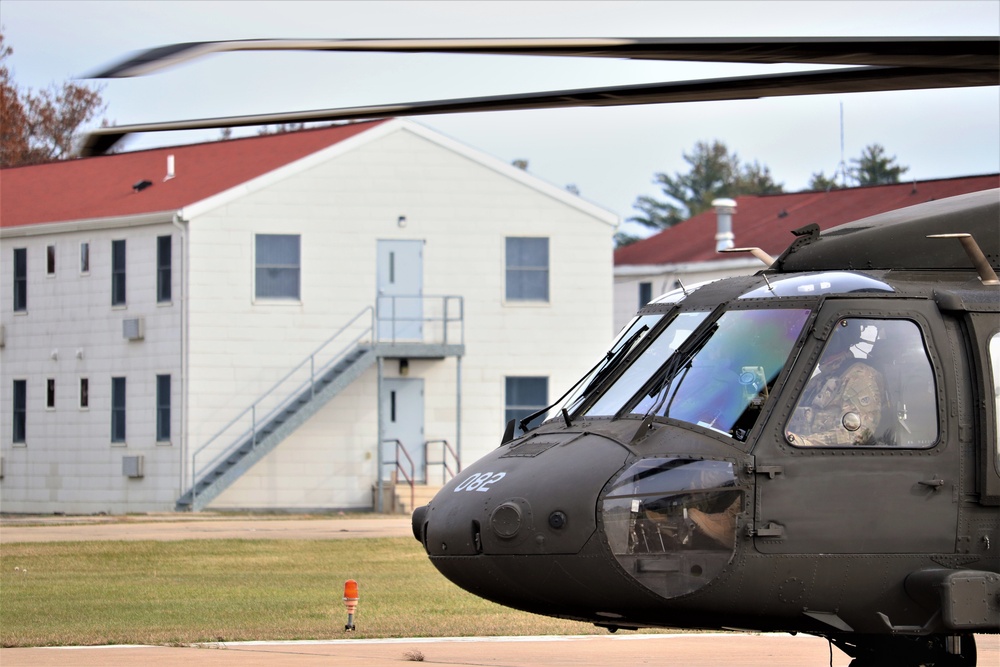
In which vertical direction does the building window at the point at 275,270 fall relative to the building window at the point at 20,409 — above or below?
above

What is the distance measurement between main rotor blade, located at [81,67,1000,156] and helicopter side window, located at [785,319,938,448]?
227 cm

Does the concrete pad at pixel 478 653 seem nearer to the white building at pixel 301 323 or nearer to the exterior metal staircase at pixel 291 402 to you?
the exterior metal staircase at pixel 291 402

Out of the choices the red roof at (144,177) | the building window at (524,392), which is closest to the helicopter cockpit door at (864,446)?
the red roof at (144,177)

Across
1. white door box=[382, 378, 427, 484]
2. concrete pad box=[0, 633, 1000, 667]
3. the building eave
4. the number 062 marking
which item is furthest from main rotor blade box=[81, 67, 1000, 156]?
white door box=[382, 378, 427, 484]

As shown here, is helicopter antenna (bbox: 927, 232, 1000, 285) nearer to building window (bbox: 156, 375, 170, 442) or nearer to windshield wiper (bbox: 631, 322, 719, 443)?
windshield wiper (bbox: 631, 322, 719, 443)

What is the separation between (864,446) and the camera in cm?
833

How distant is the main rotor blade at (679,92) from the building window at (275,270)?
1075 inches

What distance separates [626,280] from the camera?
143 ft

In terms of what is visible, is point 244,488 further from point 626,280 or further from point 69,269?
point 626,280

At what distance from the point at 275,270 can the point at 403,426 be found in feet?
14.1

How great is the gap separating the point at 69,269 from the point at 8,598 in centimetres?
1966

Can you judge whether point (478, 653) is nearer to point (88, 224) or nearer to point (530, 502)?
point (530, 502)

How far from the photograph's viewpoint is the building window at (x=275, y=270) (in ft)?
110

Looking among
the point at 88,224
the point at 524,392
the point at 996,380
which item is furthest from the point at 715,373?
the point at 88,224
